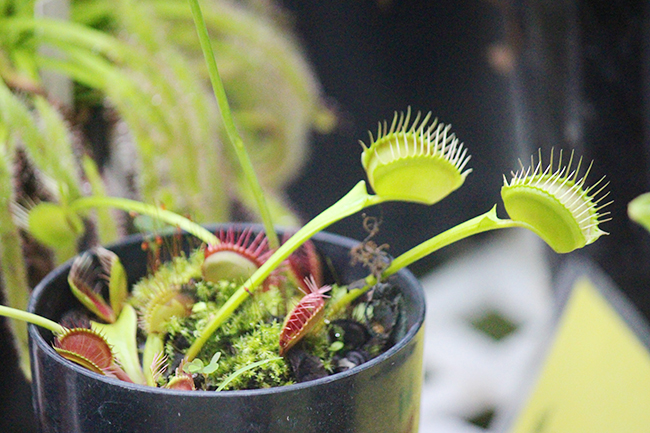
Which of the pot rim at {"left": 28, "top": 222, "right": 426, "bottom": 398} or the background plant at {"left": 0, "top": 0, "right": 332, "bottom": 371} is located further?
the background plant at {"left": 0, "top": 0, "right": 332, "bottom": 371}

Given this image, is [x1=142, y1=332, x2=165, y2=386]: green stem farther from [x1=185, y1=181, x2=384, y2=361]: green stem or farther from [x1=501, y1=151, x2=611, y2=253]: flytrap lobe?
[x1=501, y1=151, x2=611, y2=253]: flytrap lobe

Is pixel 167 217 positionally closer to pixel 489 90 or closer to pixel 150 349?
pixel 150 349

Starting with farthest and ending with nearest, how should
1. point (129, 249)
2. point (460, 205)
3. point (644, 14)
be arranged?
1. point (460, 205)
2. point (644, 14)
3. point (129, 249)

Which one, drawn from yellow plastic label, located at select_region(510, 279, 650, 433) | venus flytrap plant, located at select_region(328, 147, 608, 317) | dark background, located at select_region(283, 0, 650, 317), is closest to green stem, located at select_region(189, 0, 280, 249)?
venus flytrap plant, located at select_region(328, 147, 608, 317)

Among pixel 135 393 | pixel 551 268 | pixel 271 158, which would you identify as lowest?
pixel 135 393

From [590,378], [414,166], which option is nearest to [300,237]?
[414,166]

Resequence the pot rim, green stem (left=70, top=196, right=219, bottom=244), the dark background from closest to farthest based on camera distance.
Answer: the pot rim < green stem (left=70, top=196, right=219, bottom=244) < the dark background

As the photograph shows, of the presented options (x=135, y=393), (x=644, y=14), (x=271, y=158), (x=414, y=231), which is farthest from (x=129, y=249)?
(x=414, y=231)

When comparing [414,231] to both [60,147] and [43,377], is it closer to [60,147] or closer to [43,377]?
[60,147]
